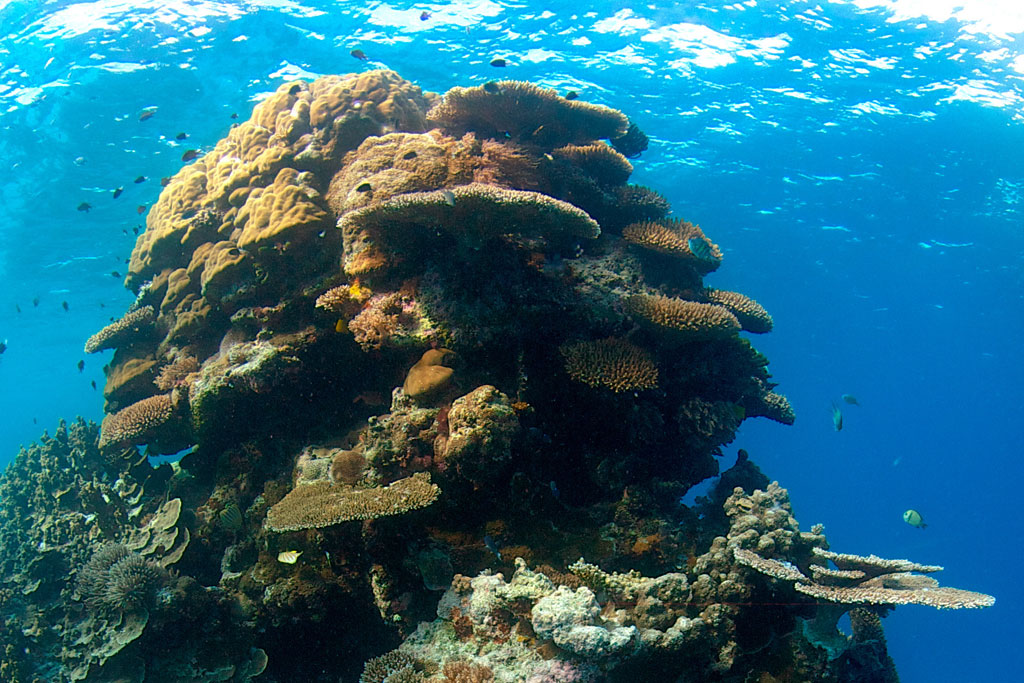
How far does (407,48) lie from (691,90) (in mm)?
10683

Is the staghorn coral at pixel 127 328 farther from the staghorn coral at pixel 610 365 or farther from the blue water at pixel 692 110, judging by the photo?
the blue water at pixel 692 110

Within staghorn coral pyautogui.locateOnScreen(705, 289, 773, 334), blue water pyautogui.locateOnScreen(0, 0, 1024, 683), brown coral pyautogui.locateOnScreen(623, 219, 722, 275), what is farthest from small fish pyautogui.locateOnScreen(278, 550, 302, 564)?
blue water pyautogui.locateOnScreen(0, 0, 1024, 683)

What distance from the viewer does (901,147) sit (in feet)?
70.7

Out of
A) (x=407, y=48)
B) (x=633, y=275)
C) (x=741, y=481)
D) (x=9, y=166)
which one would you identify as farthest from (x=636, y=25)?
(x=9, y=166)

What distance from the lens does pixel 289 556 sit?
534 centimetres

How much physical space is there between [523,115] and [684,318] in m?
4.38

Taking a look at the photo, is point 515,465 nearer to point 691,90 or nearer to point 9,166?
point 691,90

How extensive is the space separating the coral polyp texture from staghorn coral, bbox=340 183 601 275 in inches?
1.6

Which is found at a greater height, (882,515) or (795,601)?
(795,601)

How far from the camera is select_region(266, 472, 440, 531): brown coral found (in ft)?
14.7

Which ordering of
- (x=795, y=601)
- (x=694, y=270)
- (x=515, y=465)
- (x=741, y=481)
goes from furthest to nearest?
(x=694, y=270) → (x=741, y=481) → (x=515, y=465) → (x=795, y=601)

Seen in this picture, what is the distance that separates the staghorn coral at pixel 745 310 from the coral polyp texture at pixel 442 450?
4 cm

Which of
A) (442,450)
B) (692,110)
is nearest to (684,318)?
(442,450)

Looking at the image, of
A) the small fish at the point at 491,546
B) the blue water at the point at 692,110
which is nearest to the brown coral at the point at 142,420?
the small fish at the point at 491,546
